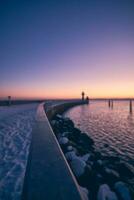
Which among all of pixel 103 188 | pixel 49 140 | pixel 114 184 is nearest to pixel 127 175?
pixel 114 184

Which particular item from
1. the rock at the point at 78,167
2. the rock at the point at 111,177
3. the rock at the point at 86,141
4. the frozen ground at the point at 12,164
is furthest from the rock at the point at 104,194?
the rock at the point at 86,141

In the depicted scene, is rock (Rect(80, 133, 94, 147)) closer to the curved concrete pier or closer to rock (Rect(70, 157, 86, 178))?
rock (Rect(70, 157, 86, 178))

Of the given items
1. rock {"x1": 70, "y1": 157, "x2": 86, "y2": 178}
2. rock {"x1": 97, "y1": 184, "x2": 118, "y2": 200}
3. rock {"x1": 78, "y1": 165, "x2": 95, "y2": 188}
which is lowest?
rock {"x1": 97, "y1": 184, "x2": 118, "y2": 200}

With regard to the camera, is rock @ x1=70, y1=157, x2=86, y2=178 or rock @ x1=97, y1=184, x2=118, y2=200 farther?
rock @ x1=70, y1=157, x2=86, y2=178

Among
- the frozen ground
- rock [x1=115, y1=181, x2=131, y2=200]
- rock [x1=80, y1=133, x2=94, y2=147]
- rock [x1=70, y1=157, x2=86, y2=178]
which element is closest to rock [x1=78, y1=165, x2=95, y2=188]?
rock [x1=70, y1=157, x2=86, y2=178]

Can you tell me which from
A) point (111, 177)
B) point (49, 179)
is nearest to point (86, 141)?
point (111, 177)

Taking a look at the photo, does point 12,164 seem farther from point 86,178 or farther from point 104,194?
point 104,194

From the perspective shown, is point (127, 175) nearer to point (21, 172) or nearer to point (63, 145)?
point (63, 145)

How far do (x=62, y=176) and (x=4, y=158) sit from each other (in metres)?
2.28

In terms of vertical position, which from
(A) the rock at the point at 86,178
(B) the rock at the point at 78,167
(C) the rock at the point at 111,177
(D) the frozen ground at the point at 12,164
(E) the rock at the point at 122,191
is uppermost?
(D) the frozen ground at the point at 12,164

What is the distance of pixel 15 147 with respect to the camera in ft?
15.9

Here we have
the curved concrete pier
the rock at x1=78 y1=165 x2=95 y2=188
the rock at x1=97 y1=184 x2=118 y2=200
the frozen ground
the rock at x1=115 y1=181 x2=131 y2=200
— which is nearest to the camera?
the curved concrete pier

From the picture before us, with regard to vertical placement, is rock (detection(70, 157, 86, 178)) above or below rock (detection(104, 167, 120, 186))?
above

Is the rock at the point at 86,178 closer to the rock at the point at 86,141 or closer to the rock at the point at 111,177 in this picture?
the rock at the point at 111,177
